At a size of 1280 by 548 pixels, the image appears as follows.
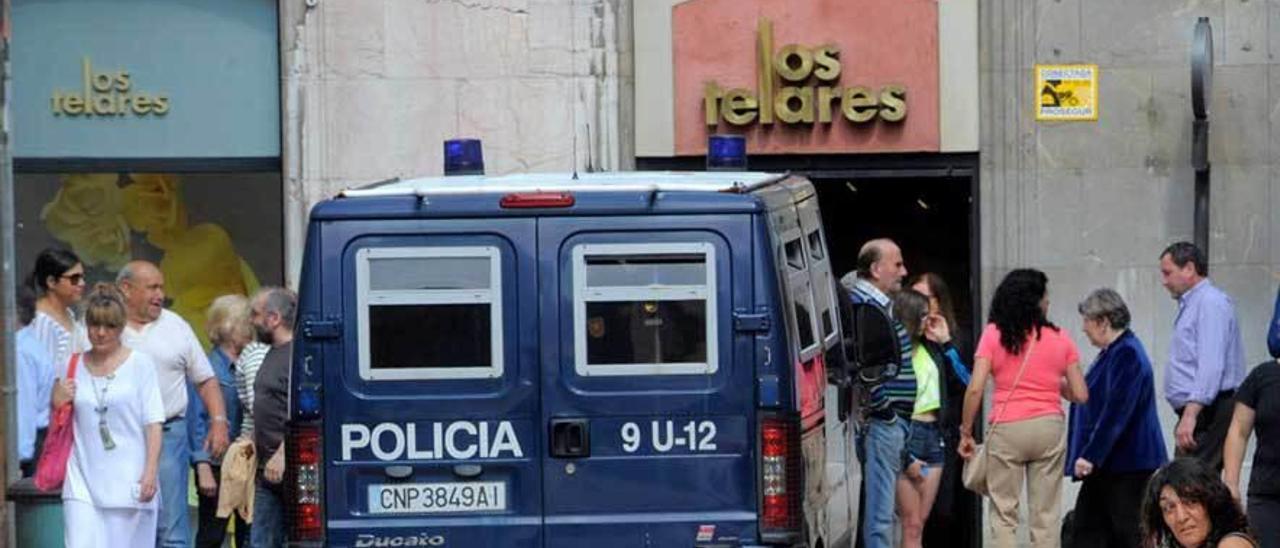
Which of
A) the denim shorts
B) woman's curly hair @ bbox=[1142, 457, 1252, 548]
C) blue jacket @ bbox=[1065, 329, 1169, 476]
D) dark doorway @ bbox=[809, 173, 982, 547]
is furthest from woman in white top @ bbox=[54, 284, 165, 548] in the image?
dark doorway @ bbox=[809, 173, 982, 547]

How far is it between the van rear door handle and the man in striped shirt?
3326 mm

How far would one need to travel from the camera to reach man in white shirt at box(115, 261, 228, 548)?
12.3m

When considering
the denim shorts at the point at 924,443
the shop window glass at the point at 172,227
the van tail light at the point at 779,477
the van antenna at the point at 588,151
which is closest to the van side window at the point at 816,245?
the van tail light at the point at 779,477

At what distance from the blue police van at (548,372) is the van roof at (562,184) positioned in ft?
0.09

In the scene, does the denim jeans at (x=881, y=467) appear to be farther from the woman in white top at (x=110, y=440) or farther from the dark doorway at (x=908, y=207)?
the woman in white top at (x=110, y=440)

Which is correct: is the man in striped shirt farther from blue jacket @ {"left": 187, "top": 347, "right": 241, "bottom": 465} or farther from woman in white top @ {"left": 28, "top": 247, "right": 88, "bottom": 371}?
woman in white top @ {"left": 28, "top": 247, "right": 88, "bottom": 371}

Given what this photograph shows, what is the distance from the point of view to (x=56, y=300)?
12375 mm

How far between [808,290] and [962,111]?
17.7ft

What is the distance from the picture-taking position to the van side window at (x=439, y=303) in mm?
9641

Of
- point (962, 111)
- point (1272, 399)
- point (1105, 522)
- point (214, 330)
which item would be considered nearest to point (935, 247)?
point (962, 111)

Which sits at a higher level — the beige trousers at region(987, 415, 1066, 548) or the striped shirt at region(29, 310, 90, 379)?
the striped shirt at region(29, 310, 90, 379)

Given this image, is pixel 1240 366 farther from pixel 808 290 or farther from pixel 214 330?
pixel 214 330

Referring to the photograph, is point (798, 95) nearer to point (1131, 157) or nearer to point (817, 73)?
point (817, 73)

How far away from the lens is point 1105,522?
41.8ft
